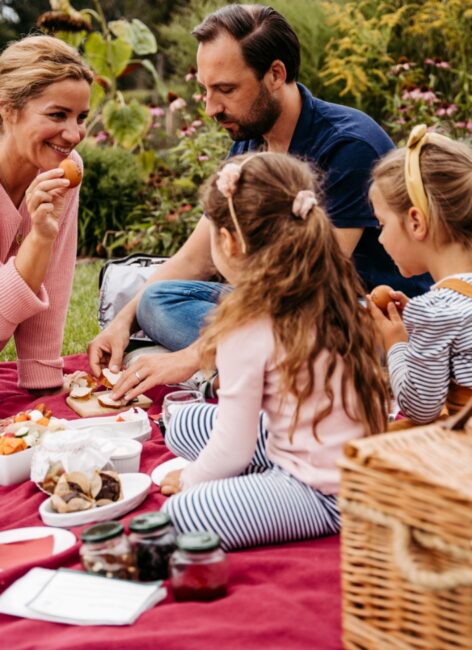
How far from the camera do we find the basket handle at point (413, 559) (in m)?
1.29

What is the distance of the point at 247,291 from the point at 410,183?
0.79m

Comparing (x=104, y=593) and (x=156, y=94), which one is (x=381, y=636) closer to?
(x=104, y=593)

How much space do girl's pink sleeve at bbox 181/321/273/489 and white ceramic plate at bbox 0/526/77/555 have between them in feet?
1.39

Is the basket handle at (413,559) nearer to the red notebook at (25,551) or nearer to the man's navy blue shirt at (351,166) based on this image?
the red notebook at (25,551)

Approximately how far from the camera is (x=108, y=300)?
3.81 meters

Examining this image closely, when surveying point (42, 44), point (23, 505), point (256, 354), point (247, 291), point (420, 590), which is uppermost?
point (42, 44)

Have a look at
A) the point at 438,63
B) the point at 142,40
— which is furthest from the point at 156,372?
the point at 142,40

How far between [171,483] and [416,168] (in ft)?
3.82

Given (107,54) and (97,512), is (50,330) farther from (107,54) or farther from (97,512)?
(107,54)

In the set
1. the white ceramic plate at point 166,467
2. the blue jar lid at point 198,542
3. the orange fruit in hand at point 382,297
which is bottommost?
the white ceramic plate at point 166,467

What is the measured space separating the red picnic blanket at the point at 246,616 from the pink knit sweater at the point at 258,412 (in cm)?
20

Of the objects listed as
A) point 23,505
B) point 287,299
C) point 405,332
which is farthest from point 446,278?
point 23,505

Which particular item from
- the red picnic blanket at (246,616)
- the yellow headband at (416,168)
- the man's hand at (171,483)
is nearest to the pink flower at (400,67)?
the yellow headband at (416,168)

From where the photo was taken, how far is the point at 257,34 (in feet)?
10.7
